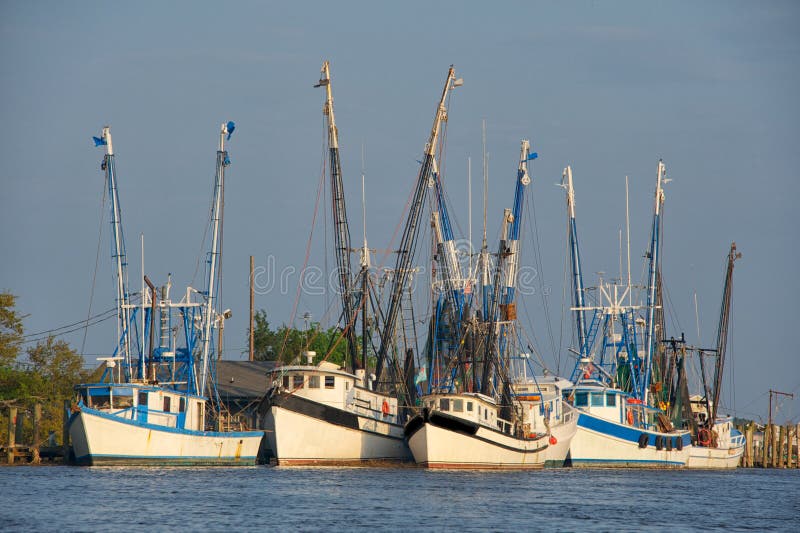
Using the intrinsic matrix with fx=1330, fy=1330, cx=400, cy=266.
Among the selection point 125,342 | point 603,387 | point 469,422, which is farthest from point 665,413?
point 125,342

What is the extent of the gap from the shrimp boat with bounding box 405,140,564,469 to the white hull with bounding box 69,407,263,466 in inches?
458

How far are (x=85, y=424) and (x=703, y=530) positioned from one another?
3291cm

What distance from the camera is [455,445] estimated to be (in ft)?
237

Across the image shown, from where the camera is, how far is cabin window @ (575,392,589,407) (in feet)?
287

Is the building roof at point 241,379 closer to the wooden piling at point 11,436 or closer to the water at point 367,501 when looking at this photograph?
the wooden piling at point 11,436

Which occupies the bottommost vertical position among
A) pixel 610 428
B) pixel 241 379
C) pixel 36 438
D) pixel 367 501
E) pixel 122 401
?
pixel 367 501

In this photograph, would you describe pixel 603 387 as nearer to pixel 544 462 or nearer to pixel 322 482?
pixel 544 462

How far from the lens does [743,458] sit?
395 feet

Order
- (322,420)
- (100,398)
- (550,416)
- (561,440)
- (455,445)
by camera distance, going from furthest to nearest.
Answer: (550,416) → (561,440) → (322,420) → (455,445) → (100,398)

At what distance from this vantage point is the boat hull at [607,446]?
86.9 m

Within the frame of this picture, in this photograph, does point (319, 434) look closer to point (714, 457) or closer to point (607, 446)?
point (607, 446)

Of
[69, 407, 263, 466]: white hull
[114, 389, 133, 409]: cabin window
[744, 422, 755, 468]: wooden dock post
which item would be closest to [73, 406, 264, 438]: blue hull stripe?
[69, 407, 263, 466]: white hull

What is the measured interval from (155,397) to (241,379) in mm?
22605

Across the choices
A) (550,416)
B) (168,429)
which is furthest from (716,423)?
(168,429)
